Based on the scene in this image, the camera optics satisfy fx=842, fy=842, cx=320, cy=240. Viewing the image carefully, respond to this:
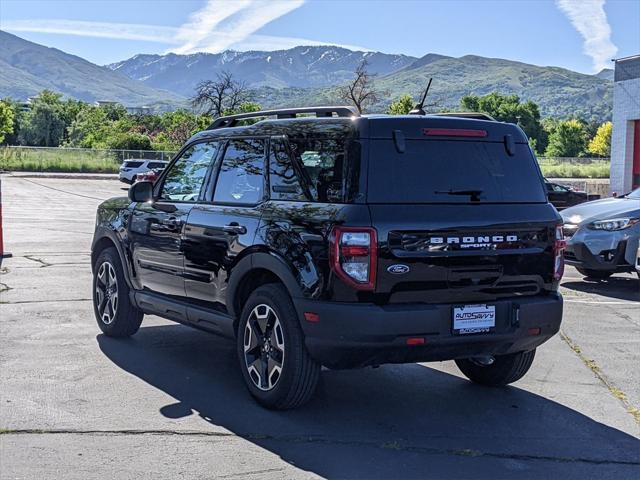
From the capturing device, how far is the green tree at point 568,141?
106 metres

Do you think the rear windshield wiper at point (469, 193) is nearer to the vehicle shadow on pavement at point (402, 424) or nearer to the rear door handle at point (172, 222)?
the vehicle shadow on pavement at point (402, 424)

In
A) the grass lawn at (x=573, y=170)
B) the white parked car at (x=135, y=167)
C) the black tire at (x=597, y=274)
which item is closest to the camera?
the black tire at (x=597, y=274)

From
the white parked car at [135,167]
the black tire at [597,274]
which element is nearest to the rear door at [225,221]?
the black tire at [597,274]

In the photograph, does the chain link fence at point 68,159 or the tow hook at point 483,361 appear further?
the chain link fence at point 68,159

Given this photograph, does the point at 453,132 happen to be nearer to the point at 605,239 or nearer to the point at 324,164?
the point at 324,164

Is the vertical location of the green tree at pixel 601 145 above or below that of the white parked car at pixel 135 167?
above

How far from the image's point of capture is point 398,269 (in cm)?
509

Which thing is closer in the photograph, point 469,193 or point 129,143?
point 469,193

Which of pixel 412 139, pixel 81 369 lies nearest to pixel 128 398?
pixel 81 369

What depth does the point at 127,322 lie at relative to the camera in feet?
25.4

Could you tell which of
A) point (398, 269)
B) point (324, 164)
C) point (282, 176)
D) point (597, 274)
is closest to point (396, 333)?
point (398, 269)

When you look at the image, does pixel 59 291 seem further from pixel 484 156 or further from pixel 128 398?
pixel 484 156

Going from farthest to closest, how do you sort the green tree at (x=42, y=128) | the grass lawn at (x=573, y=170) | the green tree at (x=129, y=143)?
1. the green tree at (x=42, y=128)
2. the grass lawn at (x=573, y=170)
3. the green tree at (x=129, y=143)

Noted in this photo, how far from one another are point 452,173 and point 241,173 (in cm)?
162
